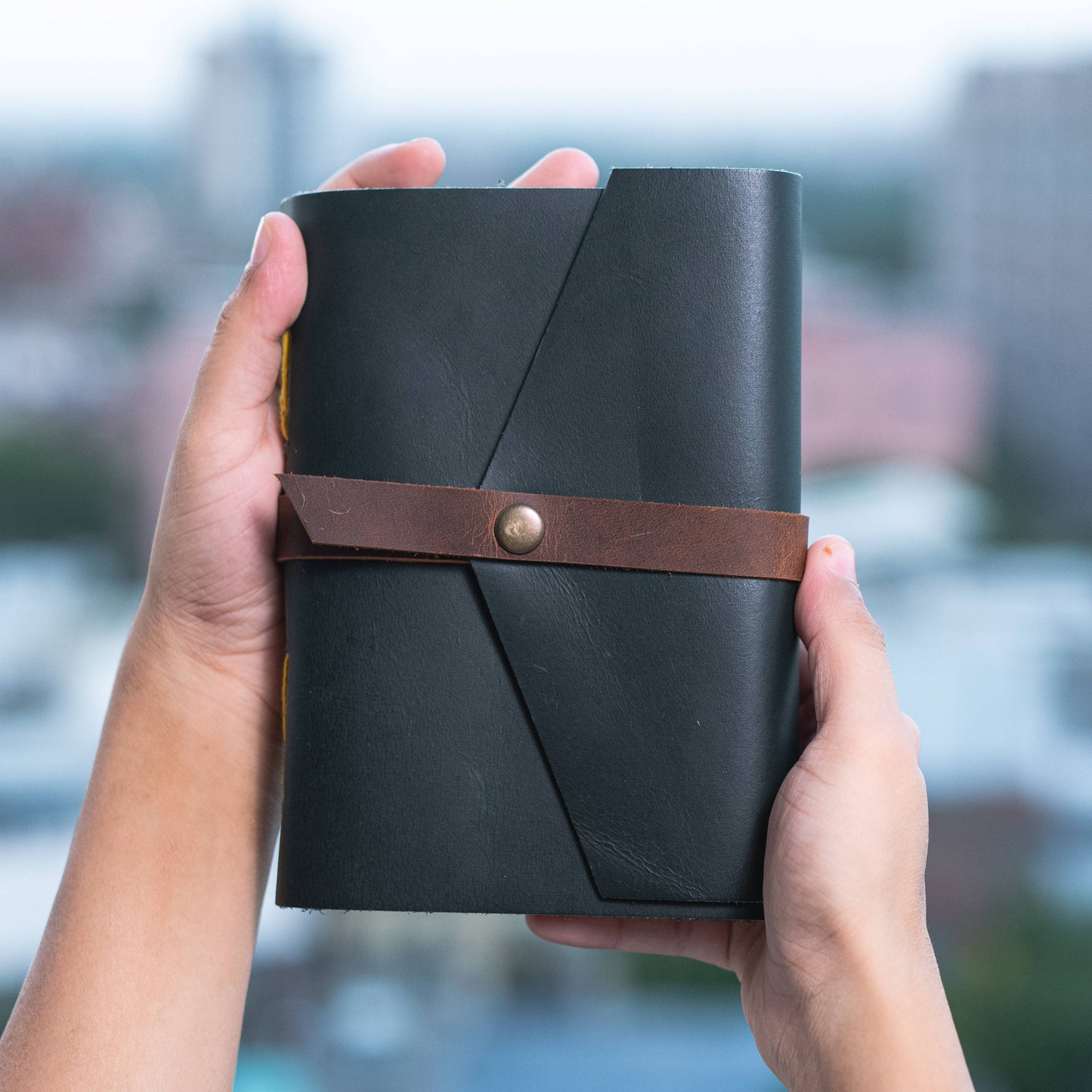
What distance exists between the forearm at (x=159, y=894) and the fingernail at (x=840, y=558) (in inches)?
18.8

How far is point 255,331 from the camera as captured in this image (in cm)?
88

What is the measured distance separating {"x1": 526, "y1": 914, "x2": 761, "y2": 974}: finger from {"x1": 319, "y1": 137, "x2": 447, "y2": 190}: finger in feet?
2.07

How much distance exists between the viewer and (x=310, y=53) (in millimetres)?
4066

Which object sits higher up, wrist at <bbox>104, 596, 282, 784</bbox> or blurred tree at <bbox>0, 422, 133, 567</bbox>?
wrist at <bbox>104, 596, 282, 784</bbox>

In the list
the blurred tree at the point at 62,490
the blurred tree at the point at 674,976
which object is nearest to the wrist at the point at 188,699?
the blurred tree at the point at 62,490

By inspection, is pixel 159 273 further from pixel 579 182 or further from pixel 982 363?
pixel 579 182

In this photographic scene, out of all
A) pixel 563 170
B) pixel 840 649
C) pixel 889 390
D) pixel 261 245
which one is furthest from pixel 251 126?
pixel 840 649

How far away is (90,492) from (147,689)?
3.28 meters

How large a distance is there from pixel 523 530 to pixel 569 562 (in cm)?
4

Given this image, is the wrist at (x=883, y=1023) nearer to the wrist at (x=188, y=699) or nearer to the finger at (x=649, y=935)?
the finger at (x=649, y=935)

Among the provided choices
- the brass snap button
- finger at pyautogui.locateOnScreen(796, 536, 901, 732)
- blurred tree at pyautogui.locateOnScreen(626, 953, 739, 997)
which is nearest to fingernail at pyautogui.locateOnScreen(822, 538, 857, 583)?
finger at pyautogui.locateOnScreen(796, 536, 901, 732)

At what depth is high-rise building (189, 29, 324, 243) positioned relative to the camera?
151 inches

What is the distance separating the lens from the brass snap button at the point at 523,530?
2.63 feet

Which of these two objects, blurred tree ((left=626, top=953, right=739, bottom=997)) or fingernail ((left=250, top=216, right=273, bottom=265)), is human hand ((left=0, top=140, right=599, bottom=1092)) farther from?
blurred tree ((left=626, top=953, right=739, bottom=997))
